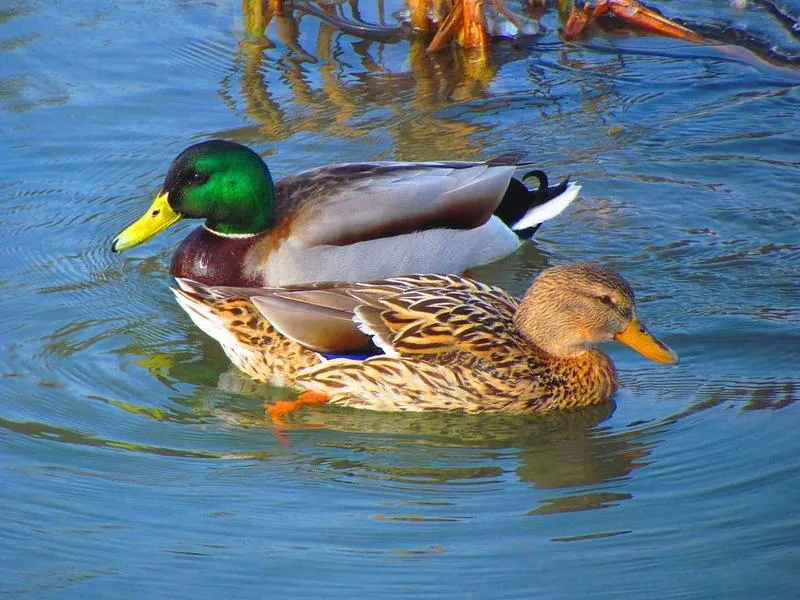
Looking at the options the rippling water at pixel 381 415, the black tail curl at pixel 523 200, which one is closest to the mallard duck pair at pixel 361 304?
the rippling water at pixel 381 415

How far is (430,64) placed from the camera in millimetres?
10477

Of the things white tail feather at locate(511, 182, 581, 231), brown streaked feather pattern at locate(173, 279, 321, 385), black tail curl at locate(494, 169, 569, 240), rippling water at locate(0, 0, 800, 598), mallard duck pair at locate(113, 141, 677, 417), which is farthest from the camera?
black tail curl at locate(494, 169, 569, 240)

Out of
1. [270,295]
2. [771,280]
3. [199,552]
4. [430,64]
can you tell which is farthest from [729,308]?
[430,64]

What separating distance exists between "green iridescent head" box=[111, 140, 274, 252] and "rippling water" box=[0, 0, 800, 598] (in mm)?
507

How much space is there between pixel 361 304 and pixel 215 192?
1.48 m

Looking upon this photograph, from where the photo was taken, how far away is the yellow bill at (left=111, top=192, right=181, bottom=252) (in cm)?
733

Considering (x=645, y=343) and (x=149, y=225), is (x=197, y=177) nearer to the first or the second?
(x=149, y=225)

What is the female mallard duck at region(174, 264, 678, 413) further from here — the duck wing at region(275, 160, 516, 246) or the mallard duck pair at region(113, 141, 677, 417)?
the duck wing at region(275, 160, 516, 246)

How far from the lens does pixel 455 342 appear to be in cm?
640

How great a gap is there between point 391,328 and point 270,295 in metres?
0.65

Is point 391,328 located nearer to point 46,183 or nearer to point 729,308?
point 729,308

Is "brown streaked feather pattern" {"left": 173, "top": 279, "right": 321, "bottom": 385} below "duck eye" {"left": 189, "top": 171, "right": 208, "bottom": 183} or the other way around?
below

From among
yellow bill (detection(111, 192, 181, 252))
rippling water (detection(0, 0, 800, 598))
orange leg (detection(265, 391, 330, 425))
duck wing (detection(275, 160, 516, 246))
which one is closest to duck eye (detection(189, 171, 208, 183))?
yellow bill (detection(111, 192, 181, 252))

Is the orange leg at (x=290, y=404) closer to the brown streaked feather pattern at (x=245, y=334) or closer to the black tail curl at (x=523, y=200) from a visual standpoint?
the brown streaked feather pattern at (x=245, y=334)
